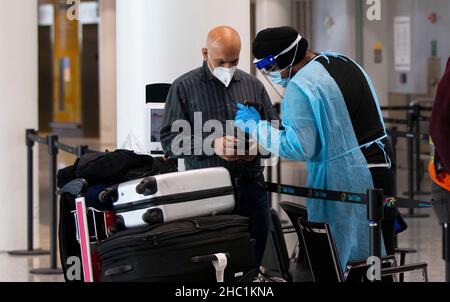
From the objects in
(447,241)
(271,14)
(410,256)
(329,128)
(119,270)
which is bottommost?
(410,256)

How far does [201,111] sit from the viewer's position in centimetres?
538

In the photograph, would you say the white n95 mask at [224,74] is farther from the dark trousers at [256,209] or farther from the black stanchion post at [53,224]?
the black stanchion post at [53,224]

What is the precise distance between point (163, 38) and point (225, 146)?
1.53m

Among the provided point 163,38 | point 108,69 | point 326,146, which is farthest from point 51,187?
point 108,69

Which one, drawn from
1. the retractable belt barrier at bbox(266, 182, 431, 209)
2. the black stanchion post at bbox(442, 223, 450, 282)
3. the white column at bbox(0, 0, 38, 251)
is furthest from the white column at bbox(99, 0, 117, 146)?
the retractable belt barrier at bbox(266, 182, 431, 209)

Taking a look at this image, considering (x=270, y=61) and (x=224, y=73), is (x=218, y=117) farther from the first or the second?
(x=270, y=61)

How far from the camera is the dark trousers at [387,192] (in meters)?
4.82

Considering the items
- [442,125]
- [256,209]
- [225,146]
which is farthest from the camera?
[256,209]

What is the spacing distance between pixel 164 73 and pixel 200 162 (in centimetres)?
122

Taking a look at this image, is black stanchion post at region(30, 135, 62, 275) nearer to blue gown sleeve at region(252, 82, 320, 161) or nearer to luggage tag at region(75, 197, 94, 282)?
luggage tag at region(75, 197, 94, 282)

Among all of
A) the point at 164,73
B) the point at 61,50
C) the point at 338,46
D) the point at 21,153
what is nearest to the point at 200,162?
the point at 164,73

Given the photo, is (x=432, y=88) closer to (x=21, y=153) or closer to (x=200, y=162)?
(x=21, y=153)

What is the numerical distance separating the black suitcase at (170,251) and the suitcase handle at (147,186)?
14 centimetres
